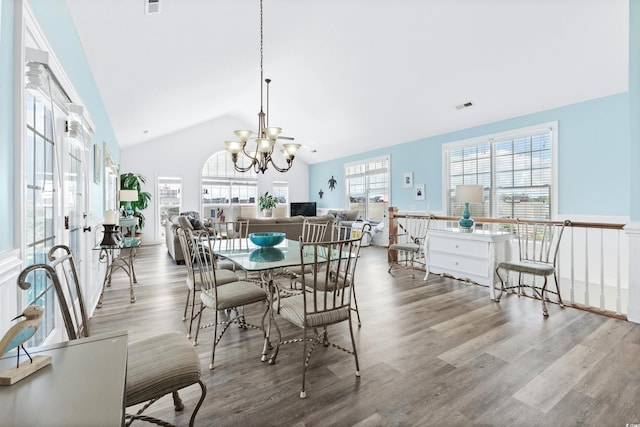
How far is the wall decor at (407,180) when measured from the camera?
7409 millimetres

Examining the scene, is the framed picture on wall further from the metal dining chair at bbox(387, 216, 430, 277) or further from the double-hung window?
the double-hung window

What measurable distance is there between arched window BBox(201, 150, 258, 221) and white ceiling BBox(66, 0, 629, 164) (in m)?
2.89

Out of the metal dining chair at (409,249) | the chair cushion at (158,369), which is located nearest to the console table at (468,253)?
the metal dining chair at (409,249)

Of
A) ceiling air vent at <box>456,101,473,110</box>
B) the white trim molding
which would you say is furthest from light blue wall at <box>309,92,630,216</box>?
the white trim molding

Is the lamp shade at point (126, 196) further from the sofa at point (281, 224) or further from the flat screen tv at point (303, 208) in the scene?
the flat screen tv at point (303, 208)

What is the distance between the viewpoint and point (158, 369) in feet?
4.34

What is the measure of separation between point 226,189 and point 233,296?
803cm

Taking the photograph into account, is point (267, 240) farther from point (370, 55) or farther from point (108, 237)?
point (370, 55)

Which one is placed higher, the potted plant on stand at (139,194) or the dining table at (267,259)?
the potted plant on stand at (139,194)

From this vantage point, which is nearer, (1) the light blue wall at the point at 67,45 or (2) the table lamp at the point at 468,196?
(1) the light blue wall at the point at 67,45

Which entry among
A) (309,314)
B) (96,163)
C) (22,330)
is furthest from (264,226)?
(22,330)

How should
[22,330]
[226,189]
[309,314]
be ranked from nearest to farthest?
[22,330], [309,314], [226,189]

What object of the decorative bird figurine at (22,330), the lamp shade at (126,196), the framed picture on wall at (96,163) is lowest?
the decorative bird figurine at (22,330)

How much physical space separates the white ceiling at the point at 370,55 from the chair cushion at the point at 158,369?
2.61m
